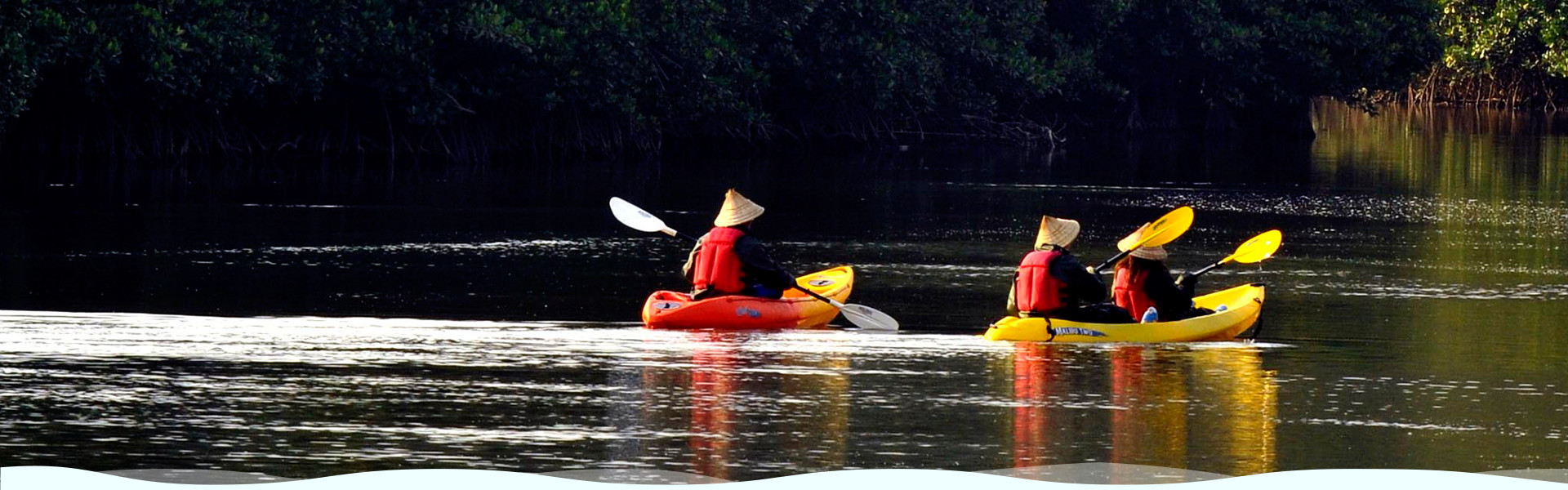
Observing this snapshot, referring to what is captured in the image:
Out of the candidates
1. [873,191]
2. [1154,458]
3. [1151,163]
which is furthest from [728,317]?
[1151,163]

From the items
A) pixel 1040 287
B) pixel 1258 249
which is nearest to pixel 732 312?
pixel 1040 287

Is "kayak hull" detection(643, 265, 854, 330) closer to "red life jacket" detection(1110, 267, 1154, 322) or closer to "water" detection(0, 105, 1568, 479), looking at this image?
"water" detection(0, 105, 1568, 479)

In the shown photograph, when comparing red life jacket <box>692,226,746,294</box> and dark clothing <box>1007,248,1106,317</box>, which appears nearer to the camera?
dark clothing <box>1007,248,1106,317</box>

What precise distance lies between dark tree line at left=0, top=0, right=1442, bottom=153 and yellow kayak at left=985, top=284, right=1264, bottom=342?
1797 centimetres

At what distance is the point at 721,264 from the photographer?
15.0 meters

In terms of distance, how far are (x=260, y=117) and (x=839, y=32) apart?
1141 cm

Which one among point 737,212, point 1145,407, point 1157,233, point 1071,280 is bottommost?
point 1145,407

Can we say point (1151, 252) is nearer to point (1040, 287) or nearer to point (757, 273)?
point (1040, 287)

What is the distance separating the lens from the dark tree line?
3219 cm

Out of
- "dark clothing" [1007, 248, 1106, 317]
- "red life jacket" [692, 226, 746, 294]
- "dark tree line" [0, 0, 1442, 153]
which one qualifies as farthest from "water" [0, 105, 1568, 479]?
"dark tree line" [0, 0, 1442, 153]

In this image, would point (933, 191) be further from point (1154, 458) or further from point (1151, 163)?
point (1154, 458)

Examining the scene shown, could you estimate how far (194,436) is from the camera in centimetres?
1017

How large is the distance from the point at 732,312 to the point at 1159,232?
104 inches

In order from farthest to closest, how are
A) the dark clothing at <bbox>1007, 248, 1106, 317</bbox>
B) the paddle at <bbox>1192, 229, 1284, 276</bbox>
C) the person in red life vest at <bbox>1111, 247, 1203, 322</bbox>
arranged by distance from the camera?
the paddle at <bbox>1192, 229, 1284, 276</bbox>, the person in red life vest at <bbox>1111, 247, 1203, 322</bbox>, the dark clothing at <bbox>1007, 248, 1106, 317</bbox>
